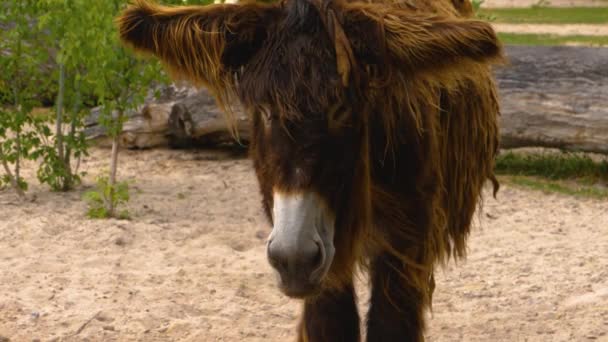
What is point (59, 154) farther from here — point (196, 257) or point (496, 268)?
point (496, 268)

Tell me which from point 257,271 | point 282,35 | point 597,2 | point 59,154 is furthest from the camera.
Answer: point 597,2

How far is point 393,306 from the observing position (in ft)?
13.4

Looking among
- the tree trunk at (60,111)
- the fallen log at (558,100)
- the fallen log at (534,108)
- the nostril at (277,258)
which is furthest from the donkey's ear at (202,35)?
the fallen log at (558,100)

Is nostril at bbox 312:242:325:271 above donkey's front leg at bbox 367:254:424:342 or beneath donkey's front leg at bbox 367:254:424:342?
above

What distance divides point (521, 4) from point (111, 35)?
1593 cm

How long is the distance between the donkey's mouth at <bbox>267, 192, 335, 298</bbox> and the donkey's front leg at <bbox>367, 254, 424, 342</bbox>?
2.61 ft

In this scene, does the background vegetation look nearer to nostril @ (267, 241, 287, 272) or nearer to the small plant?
the small plant

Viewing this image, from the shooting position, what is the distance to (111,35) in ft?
21.8

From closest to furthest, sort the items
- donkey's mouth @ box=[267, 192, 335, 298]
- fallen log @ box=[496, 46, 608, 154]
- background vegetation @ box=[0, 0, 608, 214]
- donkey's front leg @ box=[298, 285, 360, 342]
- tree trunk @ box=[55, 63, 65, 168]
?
donkey's mouth @ box=[267, 192, 335, 298] < donkey's front leg @ box=[298, 285, 360, 342] < background vegetation @ box=[0, 0, 608, 214] < tree trunk @ box=[55, 63, 65, 168] < fallen log @ box=[496, 46, 608, 154]

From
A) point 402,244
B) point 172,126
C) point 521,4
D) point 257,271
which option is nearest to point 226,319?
point 257,271

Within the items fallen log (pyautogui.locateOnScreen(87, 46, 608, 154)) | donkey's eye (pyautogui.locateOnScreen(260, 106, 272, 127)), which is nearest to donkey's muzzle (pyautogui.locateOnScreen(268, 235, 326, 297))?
donkey's eye (pyautogui.locateOnScreen(260, 106, 272, 127))

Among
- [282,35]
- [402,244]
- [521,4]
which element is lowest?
[521,4]

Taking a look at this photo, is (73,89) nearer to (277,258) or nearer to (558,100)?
(558,100)

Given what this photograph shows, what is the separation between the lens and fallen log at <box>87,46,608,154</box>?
8.10 metres
